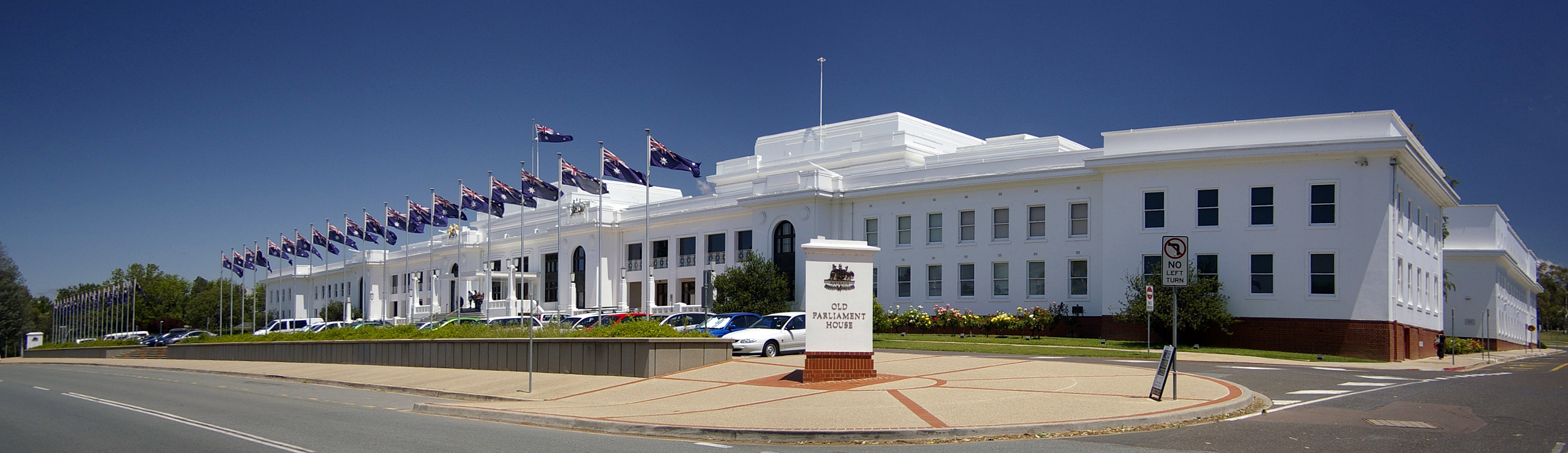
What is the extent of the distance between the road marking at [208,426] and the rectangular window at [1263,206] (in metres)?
33.2

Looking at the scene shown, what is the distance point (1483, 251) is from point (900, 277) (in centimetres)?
3529

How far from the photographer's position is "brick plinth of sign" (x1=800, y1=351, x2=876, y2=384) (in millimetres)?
18953

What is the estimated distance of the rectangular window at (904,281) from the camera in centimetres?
4758

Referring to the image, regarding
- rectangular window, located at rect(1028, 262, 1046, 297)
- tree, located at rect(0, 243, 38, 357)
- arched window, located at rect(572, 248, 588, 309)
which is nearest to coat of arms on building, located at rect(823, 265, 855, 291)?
rectangular window, located at rect(1028, 262, 1046, 297)

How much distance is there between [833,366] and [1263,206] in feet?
78.5

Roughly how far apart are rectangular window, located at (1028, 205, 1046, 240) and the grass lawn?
494 centimetres

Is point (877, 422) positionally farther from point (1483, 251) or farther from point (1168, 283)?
point (1483, 251)

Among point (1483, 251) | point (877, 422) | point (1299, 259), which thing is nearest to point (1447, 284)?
point (1483, 251)

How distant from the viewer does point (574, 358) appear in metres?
23.5

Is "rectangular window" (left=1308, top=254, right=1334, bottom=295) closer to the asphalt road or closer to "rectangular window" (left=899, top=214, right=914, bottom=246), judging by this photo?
the asphalt road

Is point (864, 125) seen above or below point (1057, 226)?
above

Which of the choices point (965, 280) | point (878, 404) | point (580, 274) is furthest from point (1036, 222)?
point (580, 274)

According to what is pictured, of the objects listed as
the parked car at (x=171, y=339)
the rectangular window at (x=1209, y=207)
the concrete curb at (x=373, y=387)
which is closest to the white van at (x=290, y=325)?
the parked car at (x=171, y=339)

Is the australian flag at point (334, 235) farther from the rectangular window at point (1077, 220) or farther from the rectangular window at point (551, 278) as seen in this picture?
the rectangular window at point (1077, 220)
